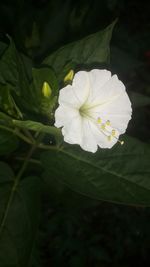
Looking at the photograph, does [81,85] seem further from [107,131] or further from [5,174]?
[5,174]

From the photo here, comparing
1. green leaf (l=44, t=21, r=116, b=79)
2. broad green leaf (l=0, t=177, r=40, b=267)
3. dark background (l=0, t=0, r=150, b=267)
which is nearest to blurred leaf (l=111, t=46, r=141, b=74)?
dark background (l=0, t=0, r=150, b=267)

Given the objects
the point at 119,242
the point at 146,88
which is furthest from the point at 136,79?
the point at 119,242

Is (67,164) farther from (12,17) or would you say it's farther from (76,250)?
(76,250)

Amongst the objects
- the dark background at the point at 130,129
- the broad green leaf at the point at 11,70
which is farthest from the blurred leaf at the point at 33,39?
the broad green leaf at the point at 11,70

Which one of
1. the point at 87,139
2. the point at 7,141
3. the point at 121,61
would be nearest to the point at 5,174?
the point at 7,141

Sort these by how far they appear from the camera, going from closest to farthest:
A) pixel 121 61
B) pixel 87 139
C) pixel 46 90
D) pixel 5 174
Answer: pixel 46 90
pixel 87 139
pixel 5 174
pixel 121 61

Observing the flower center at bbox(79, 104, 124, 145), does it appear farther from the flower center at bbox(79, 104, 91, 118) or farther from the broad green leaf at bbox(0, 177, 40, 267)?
the broad green leaf at bbox(0, 177, 40, 267)
